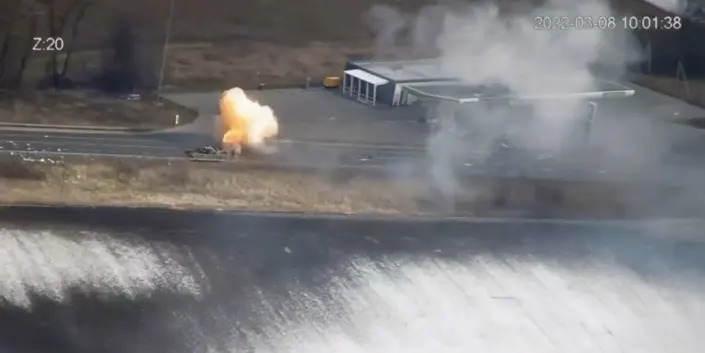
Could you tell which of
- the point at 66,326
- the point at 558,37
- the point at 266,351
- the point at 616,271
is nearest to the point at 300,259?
the point at 266,351

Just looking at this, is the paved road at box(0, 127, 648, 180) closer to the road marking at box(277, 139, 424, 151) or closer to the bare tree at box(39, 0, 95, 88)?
the road marking at box(277, 139, 424, 151)

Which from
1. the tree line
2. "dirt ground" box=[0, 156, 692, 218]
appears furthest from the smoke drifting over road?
the tree line

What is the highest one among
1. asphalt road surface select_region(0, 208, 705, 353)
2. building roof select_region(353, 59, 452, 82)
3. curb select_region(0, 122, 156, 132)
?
building roof select_region(353, 59, 452, 82)

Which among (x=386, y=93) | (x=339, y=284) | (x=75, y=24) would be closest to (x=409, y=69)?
(x=386, y=93)

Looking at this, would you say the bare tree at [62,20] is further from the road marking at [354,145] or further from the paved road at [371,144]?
the road marking at [354,145]

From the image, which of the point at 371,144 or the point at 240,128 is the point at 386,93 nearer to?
the point at 371,144

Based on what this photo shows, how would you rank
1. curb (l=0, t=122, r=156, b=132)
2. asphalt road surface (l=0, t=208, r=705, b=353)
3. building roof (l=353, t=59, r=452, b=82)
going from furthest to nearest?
1. building roof (l=353, t=59, r=452, b=82)
2. curb (l=0, t=122, r=156, b=132)
3. asphalt road surface (l=0, t=208, r=705, b=353)

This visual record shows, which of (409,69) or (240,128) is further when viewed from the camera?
(409,69)
